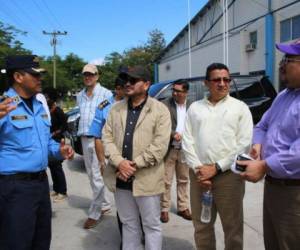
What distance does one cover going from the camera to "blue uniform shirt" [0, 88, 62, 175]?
3.00 metres

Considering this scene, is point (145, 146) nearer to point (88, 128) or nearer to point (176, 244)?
point (176, 244)

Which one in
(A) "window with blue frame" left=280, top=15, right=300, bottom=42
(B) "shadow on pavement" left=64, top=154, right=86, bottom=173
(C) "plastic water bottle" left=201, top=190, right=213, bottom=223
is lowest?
(B) "shadow on pavement" left=64, top=154, right=86, bottom=173

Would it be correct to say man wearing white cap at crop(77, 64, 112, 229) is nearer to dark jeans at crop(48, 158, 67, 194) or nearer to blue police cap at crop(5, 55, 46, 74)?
dark jeans at crop(48, 158, 67, 194)

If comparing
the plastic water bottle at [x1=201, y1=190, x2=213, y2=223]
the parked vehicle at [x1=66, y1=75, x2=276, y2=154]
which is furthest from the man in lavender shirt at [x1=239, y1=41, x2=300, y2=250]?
the parked vehicle at [x1=66, y1=75, x2=276, y2=154]

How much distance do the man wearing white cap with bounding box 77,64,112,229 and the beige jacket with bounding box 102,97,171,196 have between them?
4.87ft

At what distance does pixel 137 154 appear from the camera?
3557 mm

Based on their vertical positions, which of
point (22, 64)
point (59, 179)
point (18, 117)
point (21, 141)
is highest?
point (22, 64)

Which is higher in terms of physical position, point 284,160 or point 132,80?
point 132,80

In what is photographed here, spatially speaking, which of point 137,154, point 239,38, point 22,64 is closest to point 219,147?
point 137,154

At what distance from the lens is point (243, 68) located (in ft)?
64.6

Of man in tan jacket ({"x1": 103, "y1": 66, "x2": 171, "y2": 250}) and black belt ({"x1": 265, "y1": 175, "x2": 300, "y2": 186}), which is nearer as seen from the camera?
black belt ({"x1": 265, "y1": 175, "x2": 300, "y2": 186})

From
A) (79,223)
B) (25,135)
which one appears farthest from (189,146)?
(79,223)

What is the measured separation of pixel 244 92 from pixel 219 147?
546cm

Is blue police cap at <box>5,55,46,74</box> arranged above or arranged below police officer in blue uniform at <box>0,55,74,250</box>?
above
